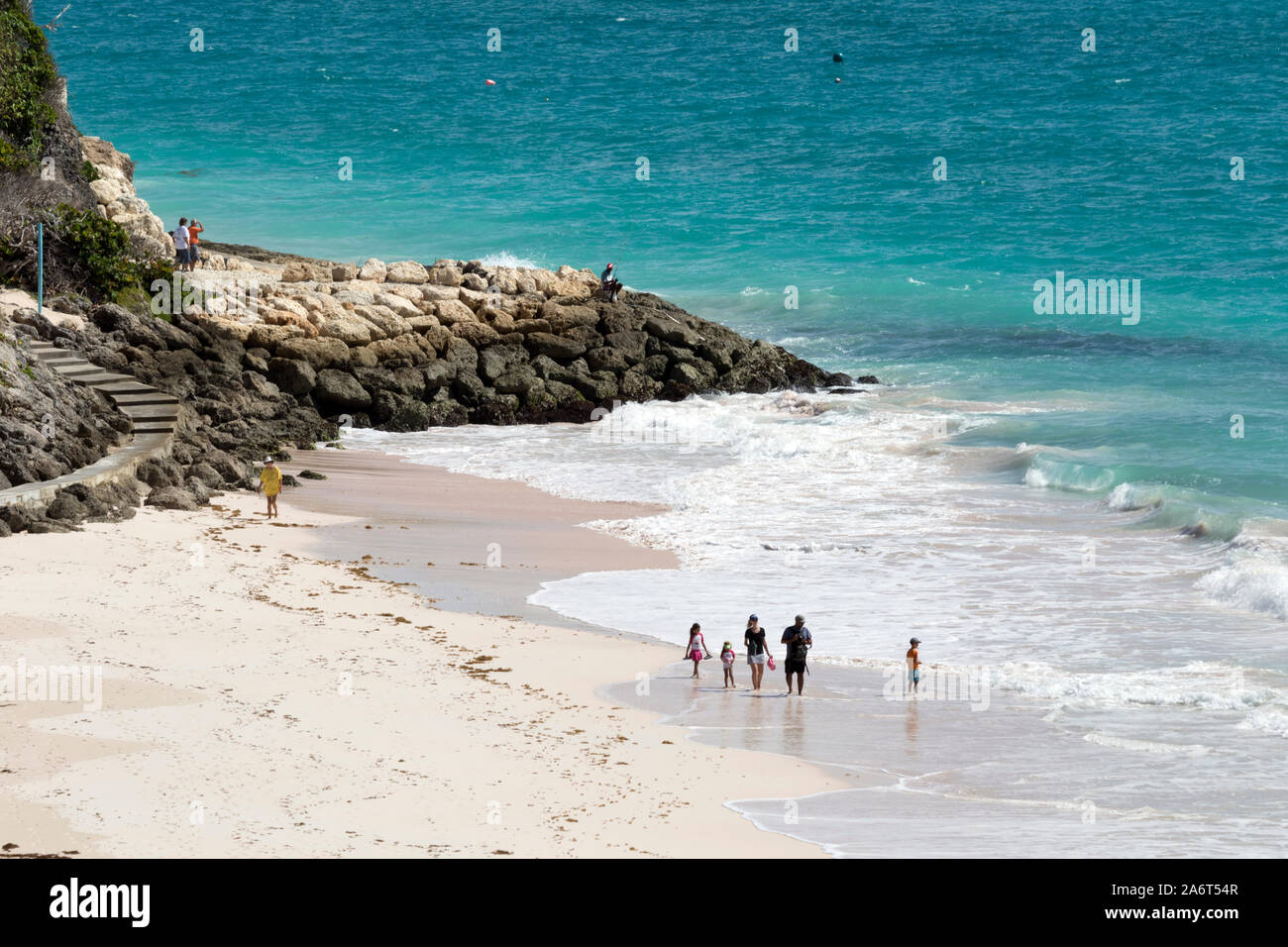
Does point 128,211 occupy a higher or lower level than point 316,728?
higher

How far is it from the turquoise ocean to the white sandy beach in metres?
1.11

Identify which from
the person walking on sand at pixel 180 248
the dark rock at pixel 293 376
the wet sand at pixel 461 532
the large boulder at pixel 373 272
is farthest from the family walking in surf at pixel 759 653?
the person walking on sand at pixel 180 248

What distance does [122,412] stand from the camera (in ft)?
67.4

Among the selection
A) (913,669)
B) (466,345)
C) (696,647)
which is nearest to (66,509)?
(696,647)

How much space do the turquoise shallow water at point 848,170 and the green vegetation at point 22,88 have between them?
15.9 meters

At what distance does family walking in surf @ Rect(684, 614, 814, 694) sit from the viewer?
43.2 ft

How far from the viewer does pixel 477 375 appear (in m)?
27.1

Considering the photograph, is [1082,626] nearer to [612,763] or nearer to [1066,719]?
[1066,719]

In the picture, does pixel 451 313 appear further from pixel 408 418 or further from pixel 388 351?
pixel 408 418

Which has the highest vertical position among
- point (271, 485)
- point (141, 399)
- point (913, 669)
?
point (141, 399)

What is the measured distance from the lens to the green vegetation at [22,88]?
27141mm

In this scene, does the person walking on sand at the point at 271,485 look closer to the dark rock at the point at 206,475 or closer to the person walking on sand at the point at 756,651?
the dark rock at the point at 206,475

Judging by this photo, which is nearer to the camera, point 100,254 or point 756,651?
point 756,651

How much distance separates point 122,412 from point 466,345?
26.5ft
